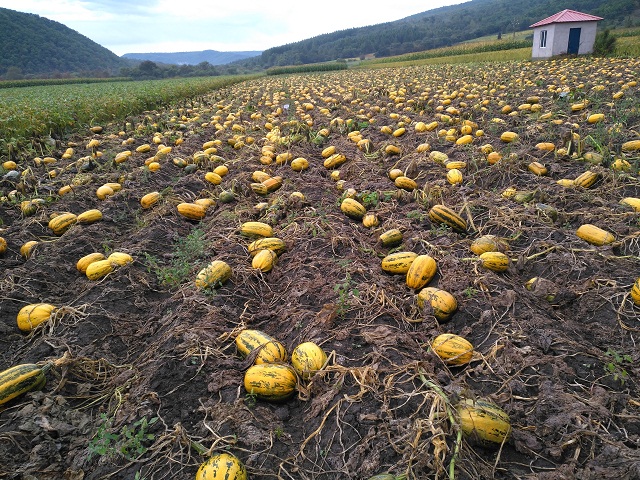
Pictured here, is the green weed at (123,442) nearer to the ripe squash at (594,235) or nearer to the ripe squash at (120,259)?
the ripe squash at (120,259)

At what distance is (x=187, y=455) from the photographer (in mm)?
2457

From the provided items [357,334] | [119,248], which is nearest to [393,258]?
[357,334]

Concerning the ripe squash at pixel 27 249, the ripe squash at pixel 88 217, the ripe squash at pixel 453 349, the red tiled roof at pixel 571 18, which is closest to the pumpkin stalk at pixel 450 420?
the ripe squash at pixel 453 349

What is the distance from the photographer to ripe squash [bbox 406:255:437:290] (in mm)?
4137

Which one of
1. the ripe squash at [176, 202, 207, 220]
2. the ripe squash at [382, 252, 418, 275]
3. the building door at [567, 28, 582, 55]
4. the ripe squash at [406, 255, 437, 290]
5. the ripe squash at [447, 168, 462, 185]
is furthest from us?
the building door at [567, 28, 582, 55]

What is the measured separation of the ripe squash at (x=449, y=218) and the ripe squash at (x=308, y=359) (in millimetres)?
2998

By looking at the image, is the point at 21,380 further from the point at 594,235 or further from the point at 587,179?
the point at 587,179

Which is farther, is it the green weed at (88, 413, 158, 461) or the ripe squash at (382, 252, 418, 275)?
the ripe squash at (382, 252, 418, 275)

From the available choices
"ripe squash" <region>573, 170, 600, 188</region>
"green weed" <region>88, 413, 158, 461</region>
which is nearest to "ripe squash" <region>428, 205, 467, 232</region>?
"ripe squash" <region>573, 170, 600, 188</region>

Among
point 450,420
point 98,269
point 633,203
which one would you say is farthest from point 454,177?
point 98,269

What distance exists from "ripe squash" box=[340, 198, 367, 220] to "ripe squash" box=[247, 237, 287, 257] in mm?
1414

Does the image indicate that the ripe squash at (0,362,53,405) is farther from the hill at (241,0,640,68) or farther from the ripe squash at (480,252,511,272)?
the hill at (241,0,640,68)

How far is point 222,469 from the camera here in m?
2.26

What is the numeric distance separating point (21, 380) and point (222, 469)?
6.51 ft
